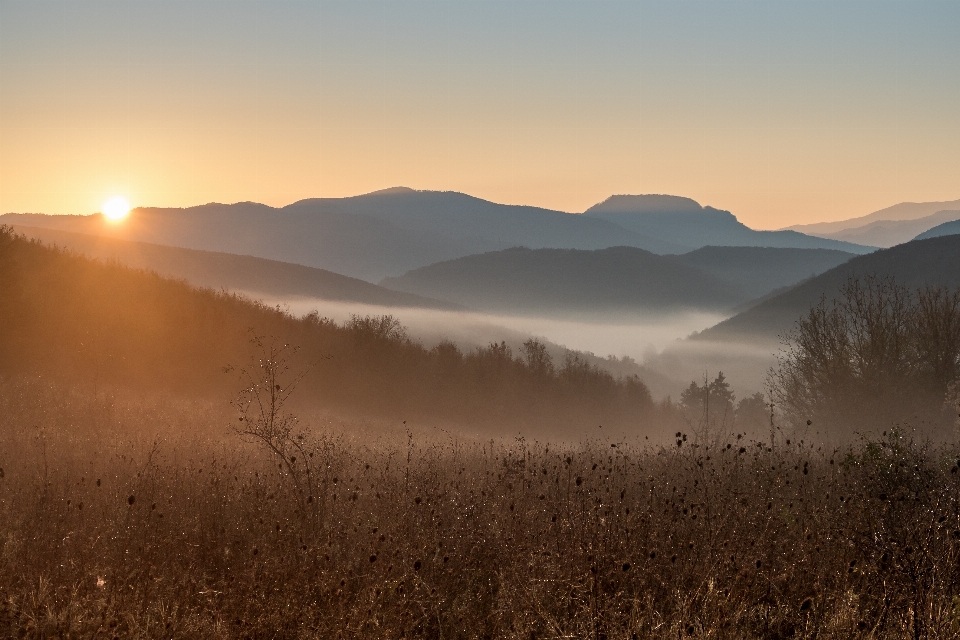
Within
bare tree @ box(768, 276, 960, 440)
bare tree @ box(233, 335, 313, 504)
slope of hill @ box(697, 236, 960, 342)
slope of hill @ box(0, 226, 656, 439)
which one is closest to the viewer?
bare tree @ box(233, 335, 313, 504)

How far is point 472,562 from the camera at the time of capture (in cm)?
793

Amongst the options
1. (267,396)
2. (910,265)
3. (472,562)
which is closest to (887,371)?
(267,396)

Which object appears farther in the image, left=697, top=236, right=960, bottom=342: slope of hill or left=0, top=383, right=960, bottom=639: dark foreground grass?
left=697, top=236, right=960, bottom=342: slope of hill

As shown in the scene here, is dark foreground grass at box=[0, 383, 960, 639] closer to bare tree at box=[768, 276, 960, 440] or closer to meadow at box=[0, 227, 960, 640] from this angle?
meadow at box=[0, 227, 960, 640]

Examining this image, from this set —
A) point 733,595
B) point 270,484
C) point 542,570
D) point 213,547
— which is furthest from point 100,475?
point 733,595

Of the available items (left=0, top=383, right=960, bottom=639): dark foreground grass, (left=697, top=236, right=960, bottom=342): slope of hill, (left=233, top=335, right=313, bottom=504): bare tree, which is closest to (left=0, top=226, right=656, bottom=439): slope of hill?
(left=233, top=335, right=313, bottom=504): bare tree

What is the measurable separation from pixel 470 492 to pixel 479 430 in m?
30.5

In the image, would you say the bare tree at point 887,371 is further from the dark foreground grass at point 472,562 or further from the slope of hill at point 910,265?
the slope of hill at point 910,265

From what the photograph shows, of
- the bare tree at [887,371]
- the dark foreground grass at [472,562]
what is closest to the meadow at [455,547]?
the dark foreground grass at [472,562]

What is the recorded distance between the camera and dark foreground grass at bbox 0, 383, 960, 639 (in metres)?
6.01

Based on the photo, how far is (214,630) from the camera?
19.7 feet

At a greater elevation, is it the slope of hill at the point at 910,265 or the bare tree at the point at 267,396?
the slope of hill at the point at 910,265

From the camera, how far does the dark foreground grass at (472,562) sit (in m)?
6.01

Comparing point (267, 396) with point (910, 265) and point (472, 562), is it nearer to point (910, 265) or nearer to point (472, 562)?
point (472, 562)
